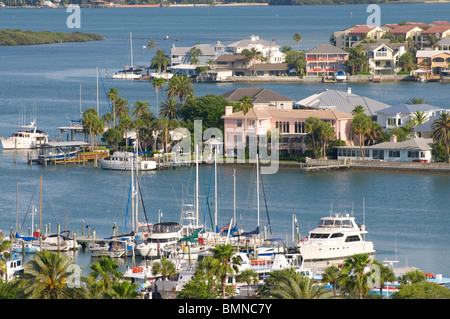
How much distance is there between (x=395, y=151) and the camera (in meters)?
75.1

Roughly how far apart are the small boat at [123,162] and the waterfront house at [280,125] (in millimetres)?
6421

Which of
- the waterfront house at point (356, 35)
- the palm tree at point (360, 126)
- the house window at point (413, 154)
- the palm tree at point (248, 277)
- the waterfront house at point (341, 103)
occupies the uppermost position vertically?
the waterfront house at point (356, 35)

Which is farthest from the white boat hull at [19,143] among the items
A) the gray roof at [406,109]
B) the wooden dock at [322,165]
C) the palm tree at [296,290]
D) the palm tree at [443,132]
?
the palm tree at [296,290]

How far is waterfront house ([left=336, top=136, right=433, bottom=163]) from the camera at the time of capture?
74.0 m

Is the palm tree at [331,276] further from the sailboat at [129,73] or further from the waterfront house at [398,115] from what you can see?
the sailboat at [129,73]

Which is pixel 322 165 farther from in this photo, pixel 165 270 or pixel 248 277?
pixel 248 277

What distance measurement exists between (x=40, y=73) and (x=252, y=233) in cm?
10754

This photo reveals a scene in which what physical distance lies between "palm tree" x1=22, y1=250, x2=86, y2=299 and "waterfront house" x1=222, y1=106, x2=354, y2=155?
4662 cm

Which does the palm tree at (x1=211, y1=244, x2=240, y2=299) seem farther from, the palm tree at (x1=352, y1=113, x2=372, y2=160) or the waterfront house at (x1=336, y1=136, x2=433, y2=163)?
the palm tree at (x1=352, y1=113, x2=372, y2=160)

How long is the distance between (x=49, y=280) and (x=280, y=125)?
4959cm

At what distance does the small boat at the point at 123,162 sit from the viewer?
75500 mm

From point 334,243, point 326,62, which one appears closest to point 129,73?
point 326,62

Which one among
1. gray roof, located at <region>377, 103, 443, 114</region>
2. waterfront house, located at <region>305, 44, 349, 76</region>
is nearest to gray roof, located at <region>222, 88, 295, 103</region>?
gray roof, located at <region>377, 103, 443, 114</region>

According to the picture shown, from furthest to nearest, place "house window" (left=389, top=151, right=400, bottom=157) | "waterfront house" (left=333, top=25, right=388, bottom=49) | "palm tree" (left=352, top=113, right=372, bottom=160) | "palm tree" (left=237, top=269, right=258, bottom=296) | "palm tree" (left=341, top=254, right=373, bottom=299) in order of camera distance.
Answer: "waterfront house" (left=333, top=25, right=388, bottom=49)
"palm tree" (left=352, top=113, right=372, bottom=160)
"house window" (left=389, top=151, right=400, bottom=157)
"palm tree" (left=237, top=269, right=258, bottom=296)
"palm tree" (left=341, top=254, right=373, bottom=299)
